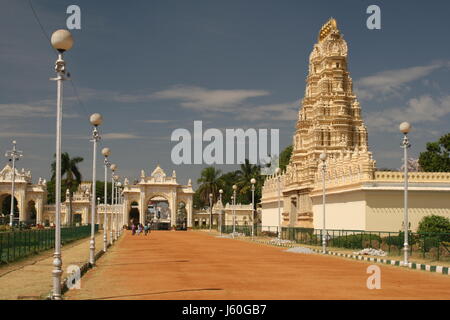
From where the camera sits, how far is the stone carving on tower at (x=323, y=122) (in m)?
62.0

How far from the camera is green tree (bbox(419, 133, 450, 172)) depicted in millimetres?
77812

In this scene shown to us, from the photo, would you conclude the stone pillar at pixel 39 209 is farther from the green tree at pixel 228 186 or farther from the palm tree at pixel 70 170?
the green tree at pixel 228 186

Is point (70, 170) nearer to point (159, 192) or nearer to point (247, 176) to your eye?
point (159, 192)

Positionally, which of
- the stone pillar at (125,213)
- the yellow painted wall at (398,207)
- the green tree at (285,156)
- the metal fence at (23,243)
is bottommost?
the stone pillar at (125,213)

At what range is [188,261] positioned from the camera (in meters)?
27.4

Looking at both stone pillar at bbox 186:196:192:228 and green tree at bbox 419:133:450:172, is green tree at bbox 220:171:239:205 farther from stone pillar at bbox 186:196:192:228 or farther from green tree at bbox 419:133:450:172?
green tree at bbox 419:133:450:172

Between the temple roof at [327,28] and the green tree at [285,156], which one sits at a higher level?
the temple roof at [327,28]

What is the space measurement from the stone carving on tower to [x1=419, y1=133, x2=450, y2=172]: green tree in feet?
61.7

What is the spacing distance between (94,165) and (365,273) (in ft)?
39.1

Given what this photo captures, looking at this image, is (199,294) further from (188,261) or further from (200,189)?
(200,189)

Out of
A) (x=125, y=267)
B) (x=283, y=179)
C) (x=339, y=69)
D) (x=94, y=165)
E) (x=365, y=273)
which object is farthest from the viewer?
(x=283, y=179)

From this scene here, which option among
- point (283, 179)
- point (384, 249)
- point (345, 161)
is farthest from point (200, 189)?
point (384, 249)

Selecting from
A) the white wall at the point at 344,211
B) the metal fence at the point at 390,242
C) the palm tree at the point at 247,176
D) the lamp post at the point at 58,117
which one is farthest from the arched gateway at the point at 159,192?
the lamp post at the point at 58,117

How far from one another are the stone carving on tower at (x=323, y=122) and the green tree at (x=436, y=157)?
18.8m
